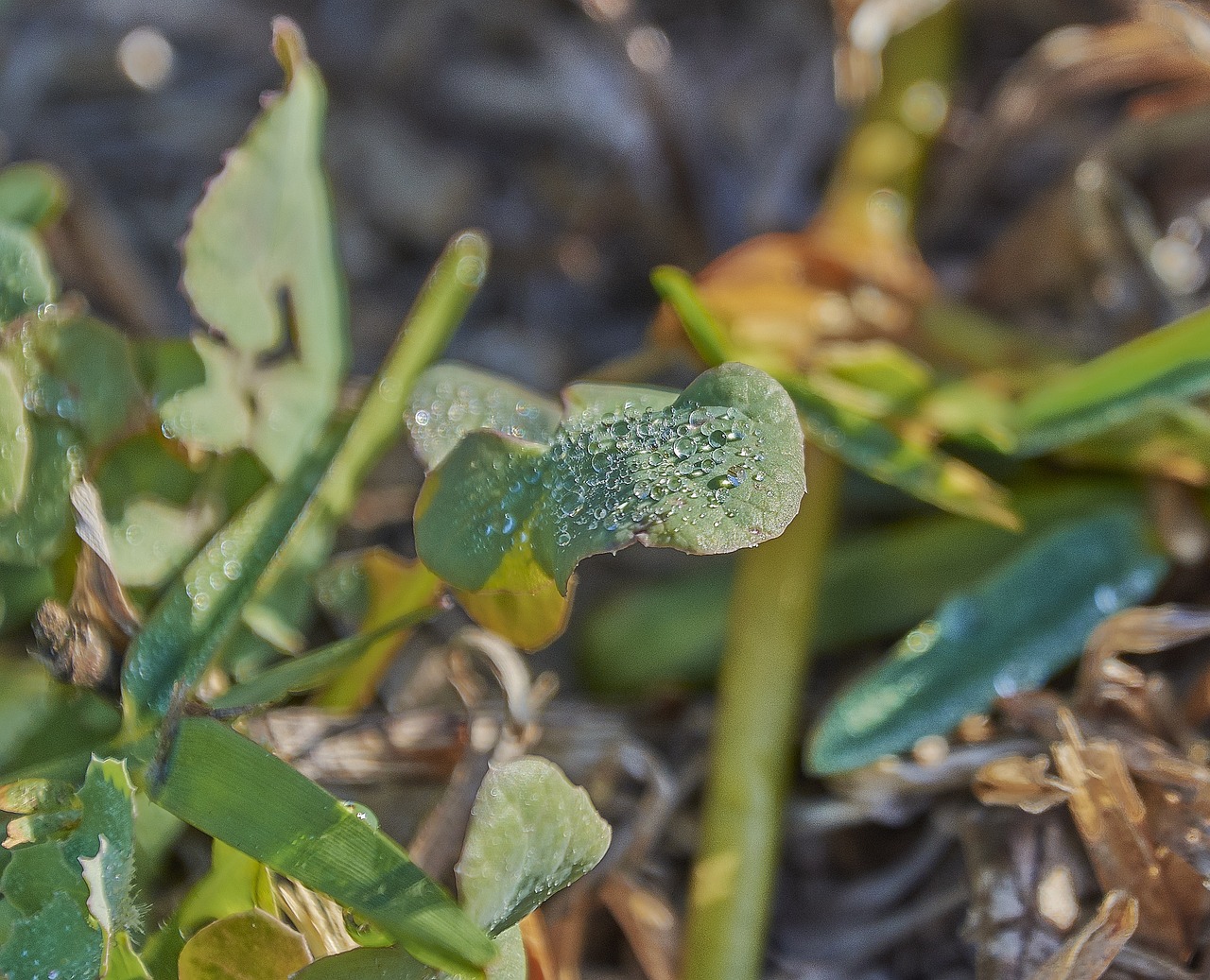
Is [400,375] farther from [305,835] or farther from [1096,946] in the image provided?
[1096,946]

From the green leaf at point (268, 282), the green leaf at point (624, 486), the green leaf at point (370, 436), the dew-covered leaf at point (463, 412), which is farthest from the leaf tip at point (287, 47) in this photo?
the green leaf at point (624, 486)

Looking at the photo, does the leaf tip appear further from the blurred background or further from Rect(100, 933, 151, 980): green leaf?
Rect(100, 933, 151, 980): green leaf

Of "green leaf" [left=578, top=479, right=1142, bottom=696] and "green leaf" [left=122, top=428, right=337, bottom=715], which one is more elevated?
"green leaf" [left=122, top=428, right=337, bottom=715]

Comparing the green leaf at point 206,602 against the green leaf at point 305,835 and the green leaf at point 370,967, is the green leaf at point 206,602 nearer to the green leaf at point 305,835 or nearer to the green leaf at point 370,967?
the green leaf at point 305,835

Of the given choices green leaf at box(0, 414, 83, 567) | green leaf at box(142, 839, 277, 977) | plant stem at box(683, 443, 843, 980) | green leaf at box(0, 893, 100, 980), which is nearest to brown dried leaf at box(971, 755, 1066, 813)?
plant stem at box(683, 443, 843, 980)

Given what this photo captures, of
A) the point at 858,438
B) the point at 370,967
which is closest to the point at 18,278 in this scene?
the point at 370,967
